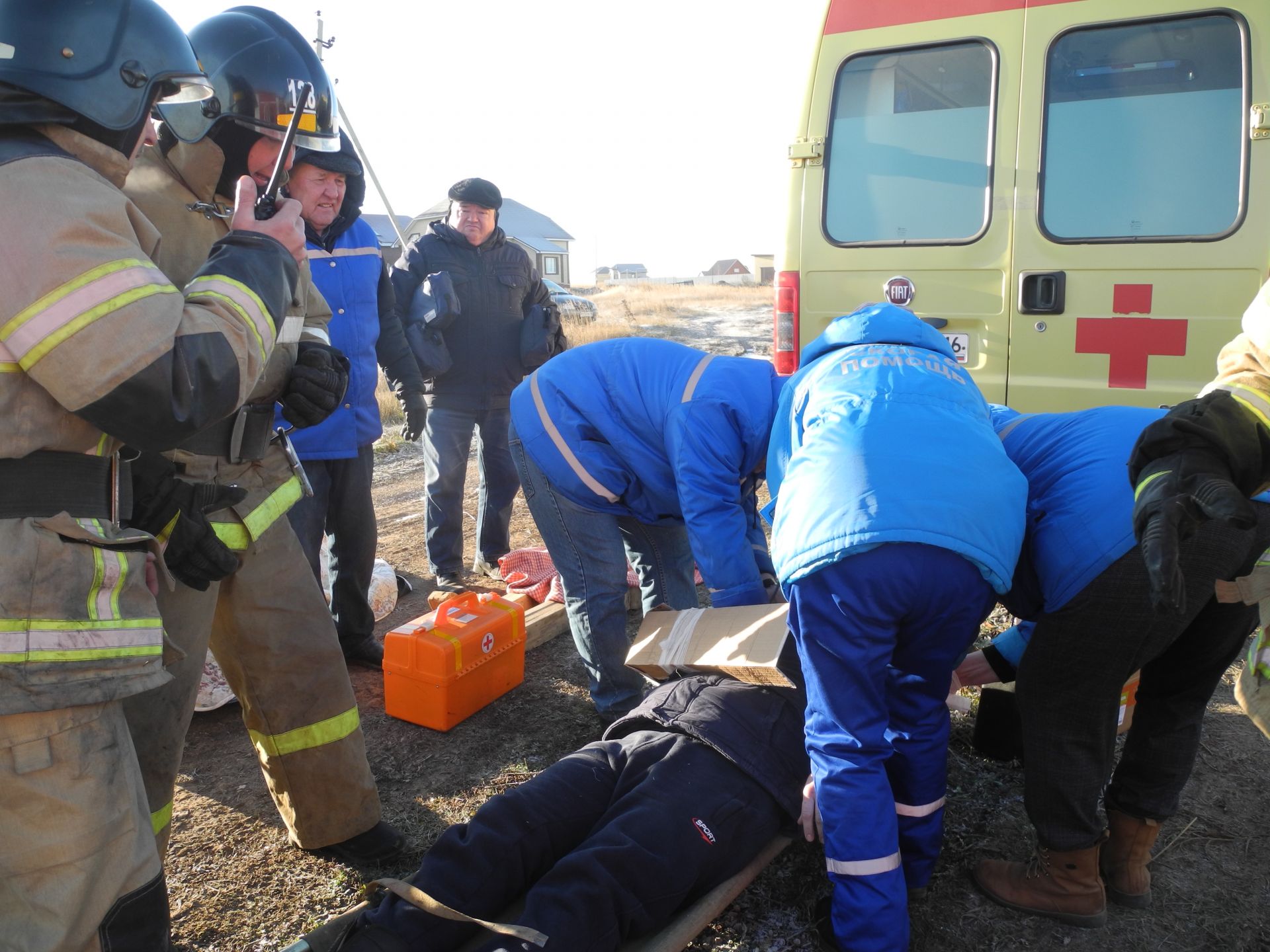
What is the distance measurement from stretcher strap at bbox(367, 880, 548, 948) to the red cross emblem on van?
3281 millimetres

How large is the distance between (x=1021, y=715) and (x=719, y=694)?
0.78 metres

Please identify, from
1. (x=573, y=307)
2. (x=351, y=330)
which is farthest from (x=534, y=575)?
(x=573, y=307)

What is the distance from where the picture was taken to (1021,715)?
2.29 metres

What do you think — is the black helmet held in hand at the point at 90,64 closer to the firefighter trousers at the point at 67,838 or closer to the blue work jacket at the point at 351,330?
the firefighter trousers at the point at 67,838

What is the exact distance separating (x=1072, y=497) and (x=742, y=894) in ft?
4.50

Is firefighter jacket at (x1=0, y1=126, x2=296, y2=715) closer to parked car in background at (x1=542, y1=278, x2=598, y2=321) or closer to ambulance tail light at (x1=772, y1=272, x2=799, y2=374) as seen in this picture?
ambulance tail light at (x1=772, y1=272, x2=799, y2=374)

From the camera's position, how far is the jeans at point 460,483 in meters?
4.89

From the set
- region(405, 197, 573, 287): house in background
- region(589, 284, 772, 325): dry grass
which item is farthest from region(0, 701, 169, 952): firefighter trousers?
region(405, 197, 573, 287): house in background

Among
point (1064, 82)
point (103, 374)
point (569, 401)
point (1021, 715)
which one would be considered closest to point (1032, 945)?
point (1021, 715)

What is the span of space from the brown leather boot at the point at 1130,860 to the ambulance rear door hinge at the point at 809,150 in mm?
3017

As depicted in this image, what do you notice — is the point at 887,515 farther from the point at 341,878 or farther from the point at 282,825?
the point at 282,825

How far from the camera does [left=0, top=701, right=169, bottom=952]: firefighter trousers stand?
1517 mm

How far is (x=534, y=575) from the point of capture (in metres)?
4.78

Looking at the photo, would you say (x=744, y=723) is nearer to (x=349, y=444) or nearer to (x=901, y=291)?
(x=349, y=444)
